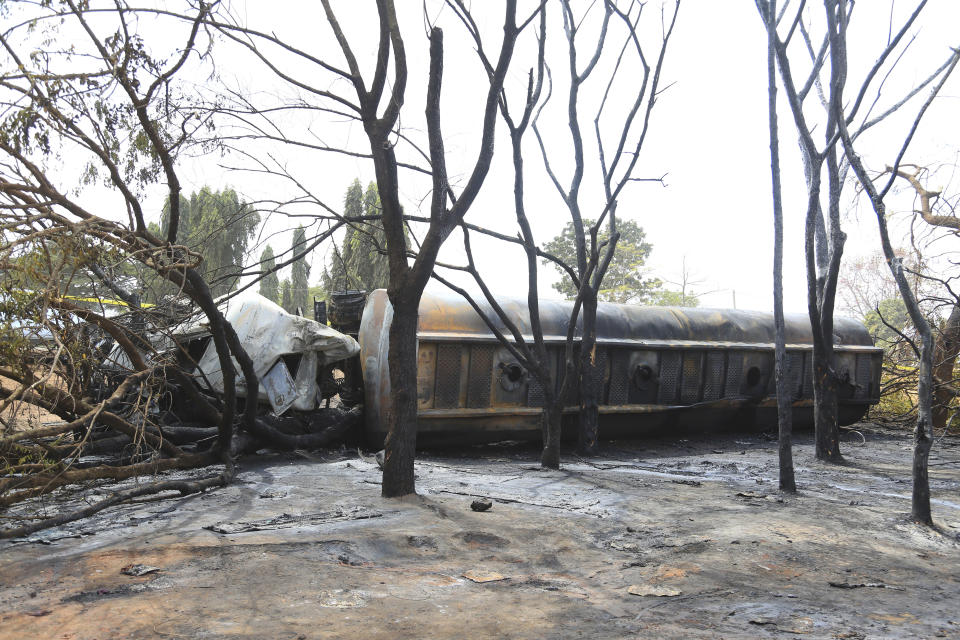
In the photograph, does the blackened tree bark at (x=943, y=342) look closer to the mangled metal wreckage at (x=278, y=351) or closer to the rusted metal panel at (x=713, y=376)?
the rusted metal panel at (x=713, y=376)

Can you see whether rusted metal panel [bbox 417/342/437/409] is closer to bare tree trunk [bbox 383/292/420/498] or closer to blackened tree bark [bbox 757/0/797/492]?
bare tree trunk [bbox 383/292/420/498]

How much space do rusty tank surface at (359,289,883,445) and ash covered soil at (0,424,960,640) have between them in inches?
85.9

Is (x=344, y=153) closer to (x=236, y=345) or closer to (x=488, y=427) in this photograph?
(x=236, y=345)

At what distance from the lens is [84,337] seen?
5805mm

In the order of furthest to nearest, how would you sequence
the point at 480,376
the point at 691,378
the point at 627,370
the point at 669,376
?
A: the point at 691,378
the point at 669,376
the point at 627,370
the point at 480,376

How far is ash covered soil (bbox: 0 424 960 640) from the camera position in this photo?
11.1ft

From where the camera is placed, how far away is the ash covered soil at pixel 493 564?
3.37 m

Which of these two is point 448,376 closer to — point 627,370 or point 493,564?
point 627,370

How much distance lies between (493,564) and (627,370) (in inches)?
264

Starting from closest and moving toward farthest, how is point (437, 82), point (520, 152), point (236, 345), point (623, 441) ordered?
1. point (437, 82)
2. point (236, 345)
3. point (520, 152)
4. point (623, 441)

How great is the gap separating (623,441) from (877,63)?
19.9 ft

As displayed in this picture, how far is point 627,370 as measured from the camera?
427 inches

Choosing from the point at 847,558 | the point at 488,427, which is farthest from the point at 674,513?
the point at 488,427

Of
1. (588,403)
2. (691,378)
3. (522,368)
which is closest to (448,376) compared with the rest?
(522,368)
